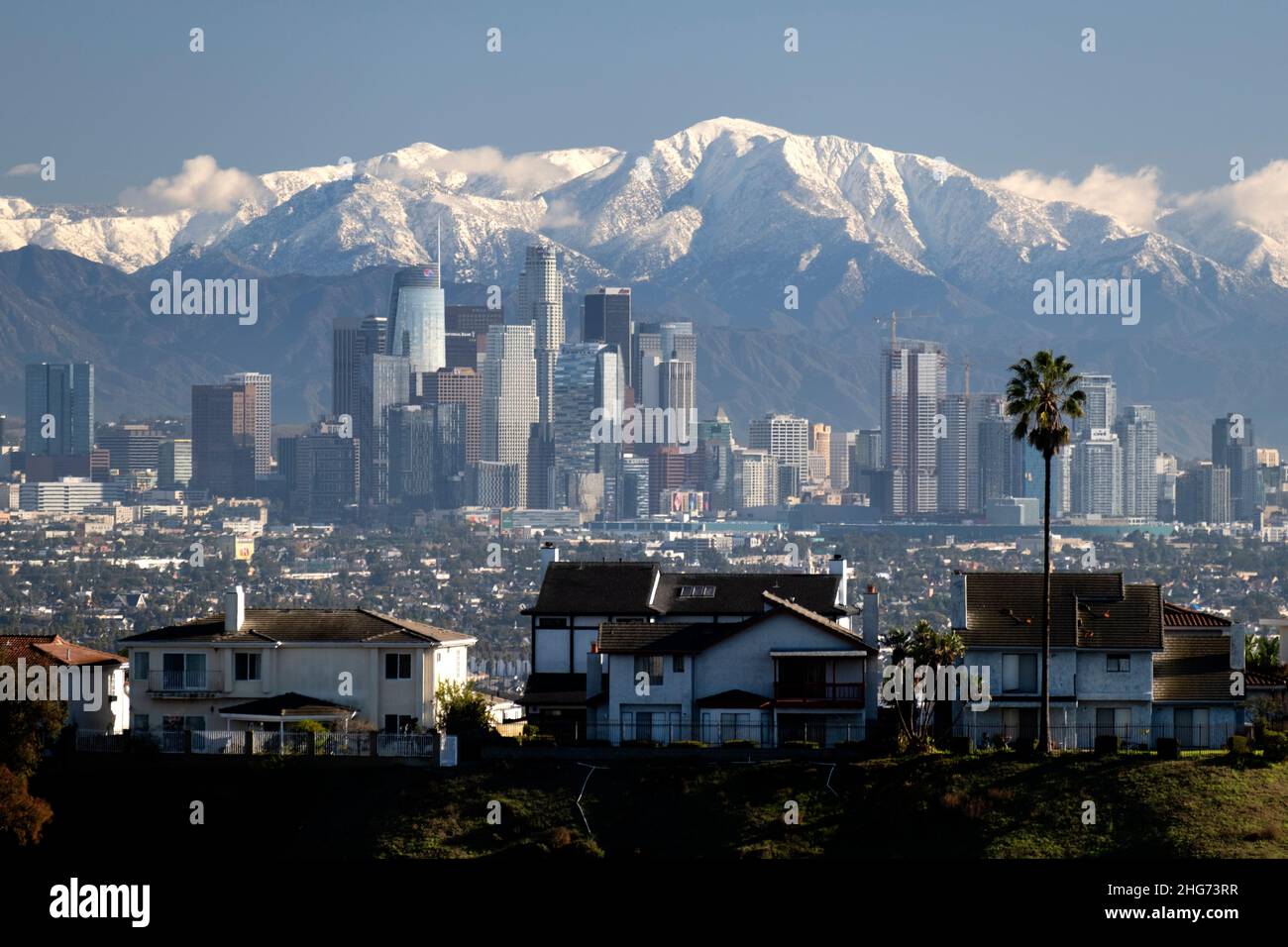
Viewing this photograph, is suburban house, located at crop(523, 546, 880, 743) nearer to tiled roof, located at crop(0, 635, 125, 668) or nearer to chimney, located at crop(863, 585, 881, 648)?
chimney, located at crop(863, 585, 881, 648)

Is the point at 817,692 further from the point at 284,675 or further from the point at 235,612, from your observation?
the point at 235,612

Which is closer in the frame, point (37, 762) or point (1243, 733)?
point (37, 762)

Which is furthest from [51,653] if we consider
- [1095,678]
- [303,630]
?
[1095,678]

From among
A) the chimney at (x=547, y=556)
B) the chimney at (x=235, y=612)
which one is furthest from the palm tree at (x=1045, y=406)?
the chimney at (x=235, y=612)

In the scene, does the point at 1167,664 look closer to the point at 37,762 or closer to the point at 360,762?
the point at 360,762
